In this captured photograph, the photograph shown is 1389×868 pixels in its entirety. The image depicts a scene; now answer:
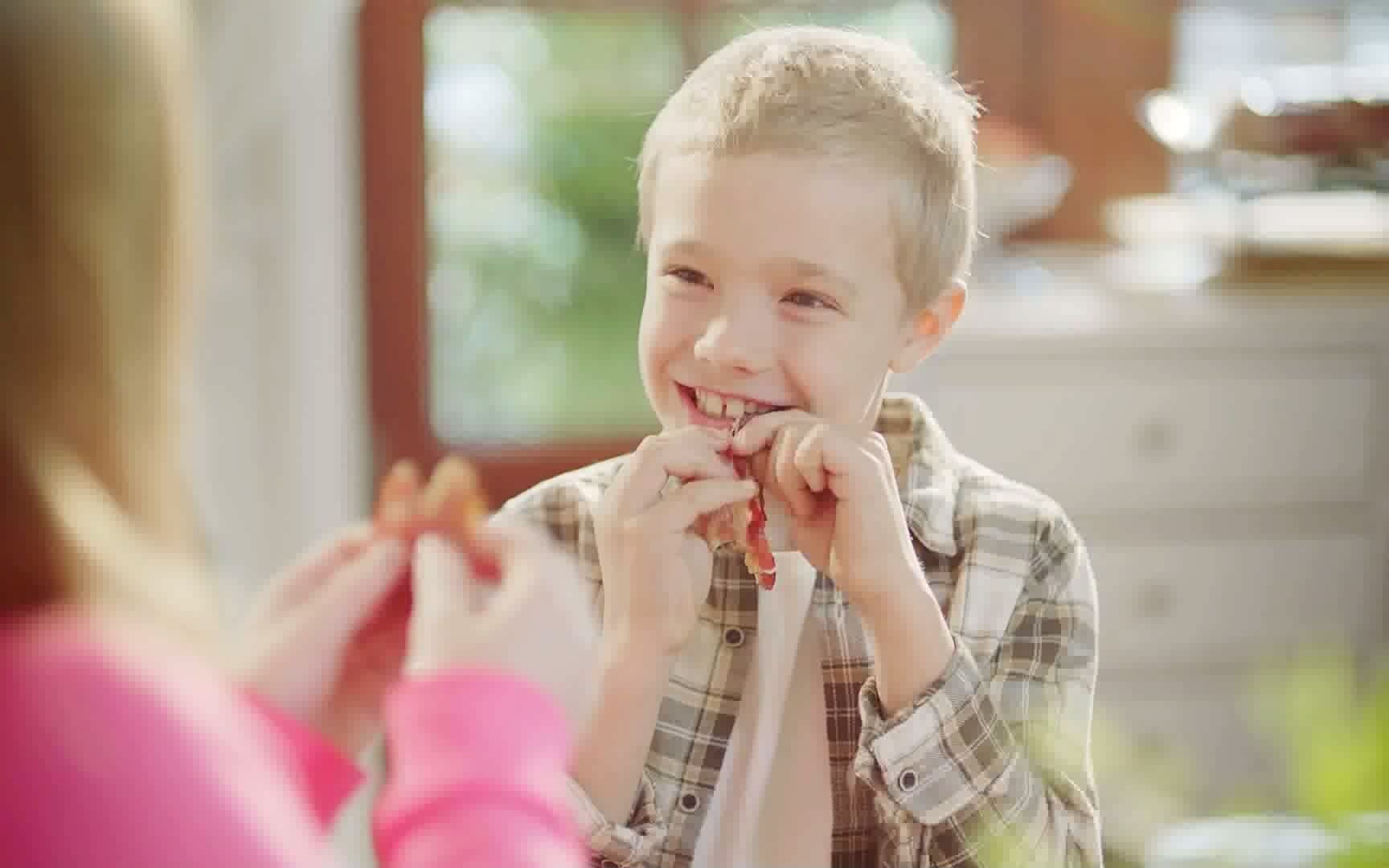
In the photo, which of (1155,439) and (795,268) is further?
(1155,439)

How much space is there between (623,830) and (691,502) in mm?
190

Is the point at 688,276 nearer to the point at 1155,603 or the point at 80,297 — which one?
the point at 80,297

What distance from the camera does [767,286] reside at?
3.20ft

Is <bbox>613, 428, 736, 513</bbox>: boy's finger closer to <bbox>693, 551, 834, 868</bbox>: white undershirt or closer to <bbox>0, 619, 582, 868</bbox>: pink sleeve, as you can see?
<bbox>693, 551, 834, 868</bbox>: white undershirt

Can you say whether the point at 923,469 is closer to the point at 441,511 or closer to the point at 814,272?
the point at 814,272

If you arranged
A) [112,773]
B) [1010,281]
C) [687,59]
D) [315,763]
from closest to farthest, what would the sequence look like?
1. [112,773]
2. [315,763]
3. [1010,281]
4. [687,59]

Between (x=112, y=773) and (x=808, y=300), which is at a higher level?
(x=808, y=300)

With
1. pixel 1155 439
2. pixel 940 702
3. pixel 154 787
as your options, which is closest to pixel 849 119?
pixel 940 702

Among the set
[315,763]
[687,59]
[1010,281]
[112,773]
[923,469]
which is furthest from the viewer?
[687,59]

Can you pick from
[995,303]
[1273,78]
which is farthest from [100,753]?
[1273,78]

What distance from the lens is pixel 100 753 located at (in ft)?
1.64

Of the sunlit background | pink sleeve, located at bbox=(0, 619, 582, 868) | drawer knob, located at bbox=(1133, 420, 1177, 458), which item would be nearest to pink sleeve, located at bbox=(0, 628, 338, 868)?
pink sleeve, located at bbox=(0, 619, 582, 868)

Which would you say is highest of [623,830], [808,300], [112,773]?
[808,300]

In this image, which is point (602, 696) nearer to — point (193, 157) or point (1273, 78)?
point (193, 157)
